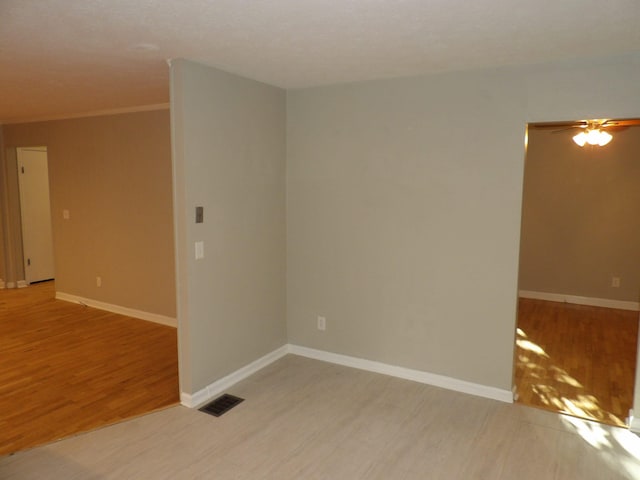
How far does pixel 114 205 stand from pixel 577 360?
527 centimetres

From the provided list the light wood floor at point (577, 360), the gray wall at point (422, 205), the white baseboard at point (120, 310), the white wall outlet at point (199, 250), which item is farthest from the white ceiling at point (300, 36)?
the white baseboard at point (120, 310)

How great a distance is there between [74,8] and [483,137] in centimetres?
261

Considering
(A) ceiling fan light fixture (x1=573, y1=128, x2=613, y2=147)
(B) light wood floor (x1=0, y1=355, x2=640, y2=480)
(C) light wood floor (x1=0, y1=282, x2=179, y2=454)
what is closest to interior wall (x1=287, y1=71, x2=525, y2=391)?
(B) light wood floor (x1=0, y1=355, x2=640, y2=480)

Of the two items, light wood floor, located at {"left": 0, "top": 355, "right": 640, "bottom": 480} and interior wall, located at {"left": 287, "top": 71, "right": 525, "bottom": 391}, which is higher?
interior wall, located at {"left": 287, "top": 71, "right": 525, "bottom": 391}

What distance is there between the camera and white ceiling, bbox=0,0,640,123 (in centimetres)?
207

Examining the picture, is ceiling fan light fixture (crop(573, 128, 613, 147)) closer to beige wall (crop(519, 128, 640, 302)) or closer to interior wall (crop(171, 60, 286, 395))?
beige wall (crop(519, 128, 640, 302))

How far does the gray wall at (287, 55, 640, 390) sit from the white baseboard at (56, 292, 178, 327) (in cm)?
181

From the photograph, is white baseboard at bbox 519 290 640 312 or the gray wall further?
white baseboard at bbox 519 290 640 312

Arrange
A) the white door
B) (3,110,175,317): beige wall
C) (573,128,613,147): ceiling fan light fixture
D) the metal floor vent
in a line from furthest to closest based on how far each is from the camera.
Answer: the white door, (3,110,175,317): beige wall, (573,128,613,147): ceiling fan light fixture, the metal floor vent

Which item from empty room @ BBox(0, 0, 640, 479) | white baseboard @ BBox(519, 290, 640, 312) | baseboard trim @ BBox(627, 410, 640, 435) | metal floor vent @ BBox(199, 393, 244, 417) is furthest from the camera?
white baseboard @ BBox(519, 290, 640, 312)

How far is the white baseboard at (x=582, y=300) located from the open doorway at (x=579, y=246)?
0.4 inches

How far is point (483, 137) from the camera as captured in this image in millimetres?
3281

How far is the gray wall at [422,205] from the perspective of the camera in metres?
3.17

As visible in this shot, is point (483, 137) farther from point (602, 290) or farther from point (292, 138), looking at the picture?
point (602, 290)
